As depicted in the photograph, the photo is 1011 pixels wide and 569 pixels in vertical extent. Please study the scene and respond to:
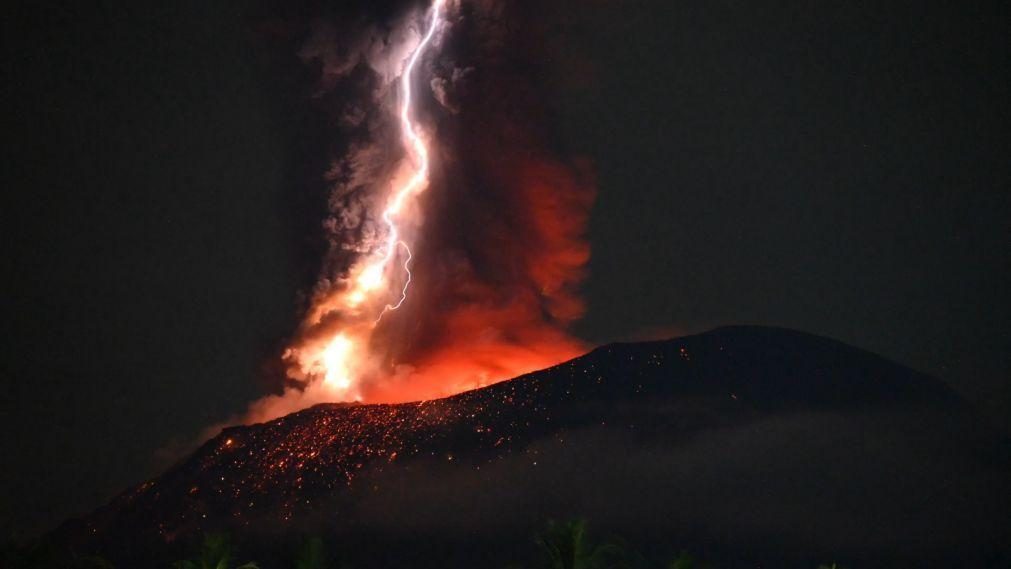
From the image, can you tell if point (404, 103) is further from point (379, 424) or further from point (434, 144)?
point (379, 424)

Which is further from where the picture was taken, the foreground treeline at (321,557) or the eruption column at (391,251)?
the eruption column at (391,251)

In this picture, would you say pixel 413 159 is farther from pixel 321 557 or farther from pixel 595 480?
pixel 595 480

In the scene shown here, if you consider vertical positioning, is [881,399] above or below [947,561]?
above

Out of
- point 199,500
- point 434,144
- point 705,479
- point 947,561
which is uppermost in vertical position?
point 434,144

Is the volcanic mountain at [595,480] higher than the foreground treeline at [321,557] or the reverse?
higher

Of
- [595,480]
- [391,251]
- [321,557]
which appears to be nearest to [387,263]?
[391,251]

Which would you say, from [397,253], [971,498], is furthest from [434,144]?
[971,498]

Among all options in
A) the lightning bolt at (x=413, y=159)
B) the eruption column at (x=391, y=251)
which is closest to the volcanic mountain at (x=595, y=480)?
the eruption column at (x=391, y=251)

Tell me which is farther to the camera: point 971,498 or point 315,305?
point 971,498

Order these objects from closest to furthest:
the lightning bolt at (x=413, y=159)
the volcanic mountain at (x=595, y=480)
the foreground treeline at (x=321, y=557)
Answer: the foreground treeline at (x=321, y=557) < the lightning bolt at (x=413, y=159) < the volcanic mountain at (x=595, y=480)

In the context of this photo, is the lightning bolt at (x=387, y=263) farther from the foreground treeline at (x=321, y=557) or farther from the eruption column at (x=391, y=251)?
the foreground treeline at (x=321, y=557)
